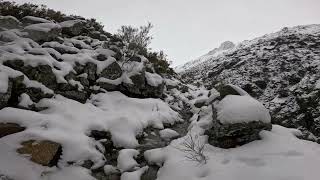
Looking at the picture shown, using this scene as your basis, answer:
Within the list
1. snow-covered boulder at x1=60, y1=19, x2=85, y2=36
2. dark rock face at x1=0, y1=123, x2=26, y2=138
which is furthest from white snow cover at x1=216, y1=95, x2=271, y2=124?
snow-covered boulder at x1=60, y1=19, x2=85, y2=36

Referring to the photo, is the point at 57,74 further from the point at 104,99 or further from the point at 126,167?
the point at 126,167

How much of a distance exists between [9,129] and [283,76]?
13.2 metres

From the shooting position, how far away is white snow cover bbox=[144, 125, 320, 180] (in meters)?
4.93

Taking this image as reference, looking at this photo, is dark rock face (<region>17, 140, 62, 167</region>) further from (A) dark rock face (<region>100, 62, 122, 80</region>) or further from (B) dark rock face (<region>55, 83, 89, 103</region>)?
(A) dark rock face (<region>100, 62, 122, 80</region>)

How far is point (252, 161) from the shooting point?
5.37 meters

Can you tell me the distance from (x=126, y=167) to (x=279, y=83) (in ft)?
37.2

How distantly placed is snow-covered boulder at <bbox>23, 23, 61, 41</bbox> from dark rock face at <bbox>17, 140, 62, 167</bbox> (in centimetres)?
416

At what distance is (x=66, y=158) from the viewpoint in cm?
527

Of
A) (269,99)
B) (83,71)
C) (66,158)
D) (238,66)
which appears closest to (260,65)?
(238,66)

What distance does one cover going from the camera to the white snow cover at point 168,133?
23.0 feet

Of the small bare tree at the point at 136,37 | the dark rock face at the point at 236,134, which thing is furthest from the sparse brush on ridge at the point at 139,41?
the dark rock face at the point at 236,134

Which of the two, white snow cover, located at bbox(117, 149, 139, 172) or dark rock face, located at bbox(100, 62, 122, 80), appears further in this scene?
dark rock face, located at bbox(100, 62, 122, 80)

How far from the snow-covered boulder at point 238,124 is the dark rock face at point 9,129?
11.6 feet

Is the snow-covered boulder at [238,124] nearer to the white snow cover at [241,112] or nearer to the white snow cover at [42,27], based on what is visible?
the white snow cover at [241,112]
